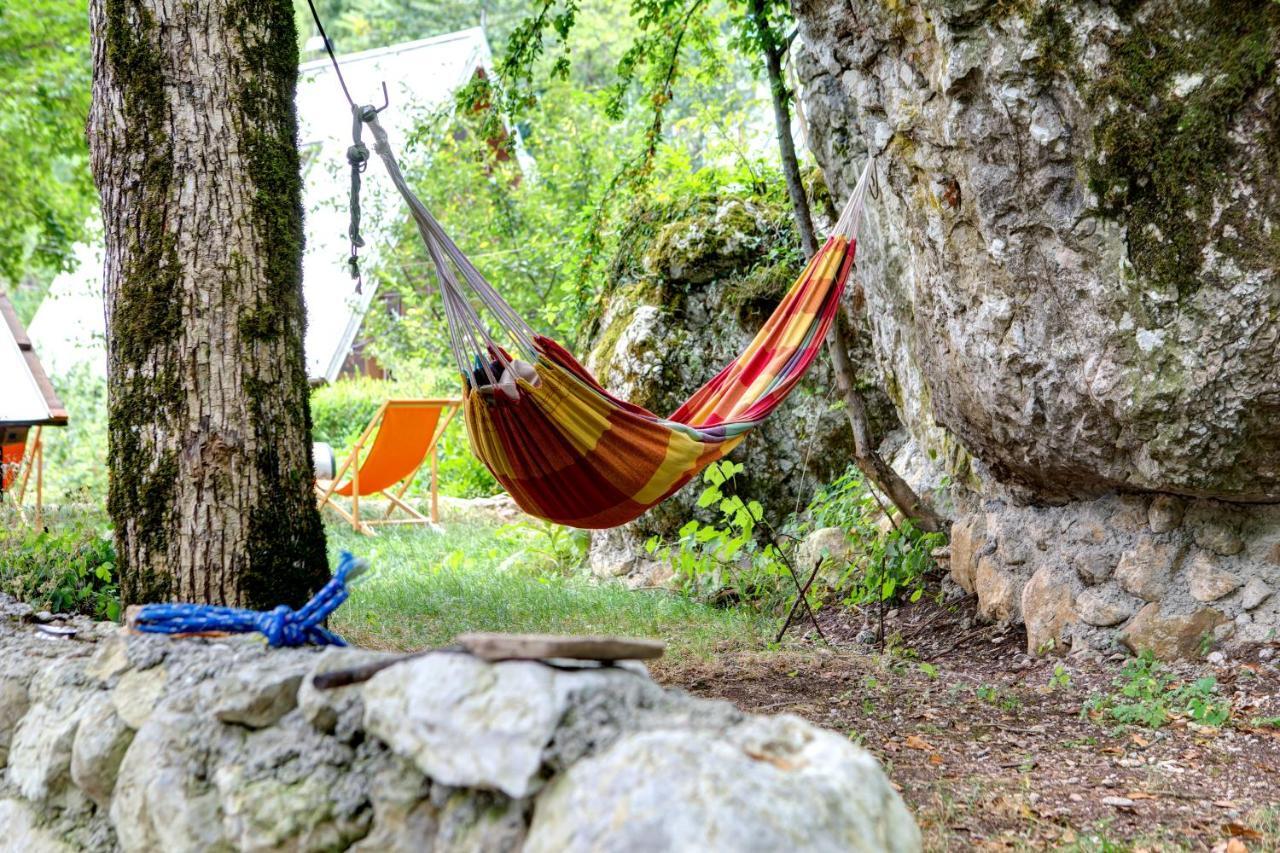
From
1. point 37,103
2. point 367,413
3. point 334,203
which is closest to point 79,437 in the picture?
point 367,413

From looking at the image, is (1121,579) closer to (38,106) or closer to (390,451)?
(390,451)

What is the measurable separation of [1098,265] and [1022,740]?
1004 mm

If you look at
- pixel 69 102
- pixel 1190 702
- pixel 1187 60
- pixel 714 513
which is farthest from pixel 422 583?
pixel 69 102

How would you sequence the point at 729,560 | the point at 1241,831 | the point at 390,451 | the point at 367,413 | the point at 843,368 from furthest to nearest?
the point at 367,413 → the point at 390,451 → the point at 729,560 → the point at 843,368 → the point at 1241,831

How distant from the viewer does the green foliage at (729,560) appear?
147 inches

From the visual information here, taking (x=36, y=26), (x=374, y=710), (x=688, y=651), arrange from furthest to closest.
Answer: (x=36, y=26)
(x=688, y=651)
(x=374, y=710)

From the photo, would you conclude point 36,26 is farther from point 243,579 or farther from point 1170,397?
point 1170,397

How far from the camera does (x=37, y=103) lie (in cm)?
577

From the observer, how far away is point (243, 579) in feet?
6.28

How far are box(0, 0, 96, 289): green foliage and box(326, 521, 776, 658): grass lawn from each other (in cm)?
299

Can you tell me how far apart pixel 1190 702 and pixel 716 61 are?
3195 millimetres

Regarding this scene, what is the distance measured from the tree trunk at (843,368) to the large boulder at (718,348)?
Result: 69 centimetres

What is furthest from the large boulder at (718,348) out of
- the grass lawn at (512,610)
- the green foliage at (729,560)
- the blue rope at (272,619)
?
the blue rope at (272,619)

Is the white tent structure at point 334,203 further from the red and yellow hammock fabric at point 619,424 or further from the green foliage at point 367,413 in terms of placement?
the red and yellow hammock fabric at point 619,424
